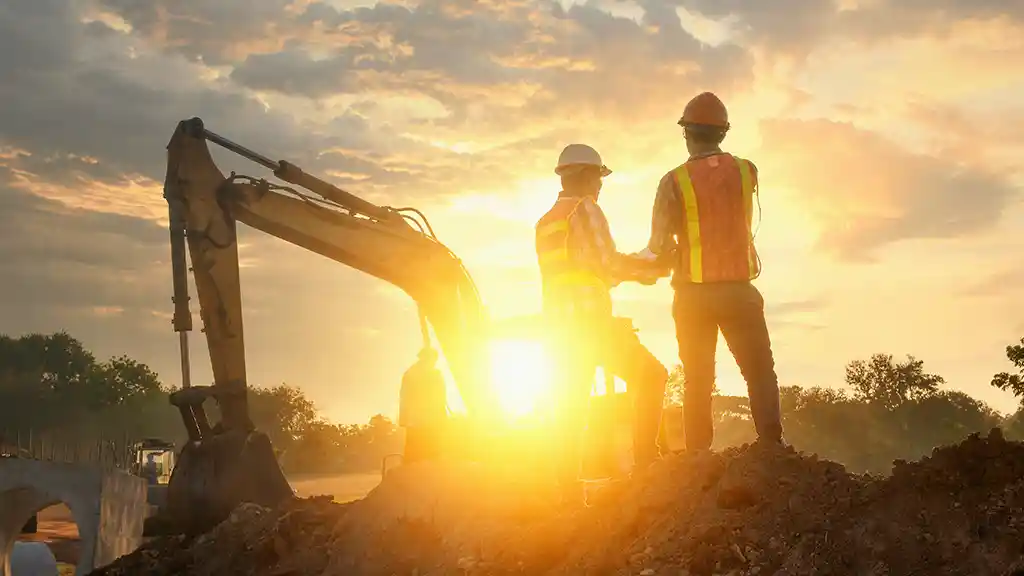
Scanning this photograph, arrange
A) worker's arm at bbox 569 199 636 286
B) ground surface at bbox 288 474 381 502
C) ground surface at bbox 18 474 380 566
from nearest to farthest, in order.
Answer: worker's arm at bbox 569 199 636 286
ground surface at bbox 18 474 380 566
ground surface at bbox 288 474 381 502

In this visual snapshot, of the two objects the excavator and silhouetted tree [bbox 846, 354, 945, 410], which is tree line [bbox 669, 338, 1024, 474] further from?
the excavator

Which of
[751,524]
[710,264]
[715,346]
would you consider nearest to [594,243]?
[710,264]

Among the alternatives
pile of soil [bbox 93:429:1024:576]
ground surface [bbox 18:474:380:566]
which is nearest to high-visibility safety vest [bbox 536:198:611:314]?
pile of soil [bbox 93:429:1024:576]

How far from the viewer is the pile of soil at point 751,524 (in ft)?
15.1

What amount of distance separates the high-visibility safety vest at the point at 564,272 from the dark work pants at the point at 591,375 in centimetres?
14

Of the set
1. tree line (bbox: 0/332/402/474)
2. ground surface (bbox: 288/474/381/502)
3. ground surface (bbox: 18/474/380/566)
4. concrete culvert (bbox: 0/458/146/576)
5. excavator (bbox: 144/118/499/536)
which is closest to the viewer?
excavator (bbox: 144/118/499/536)

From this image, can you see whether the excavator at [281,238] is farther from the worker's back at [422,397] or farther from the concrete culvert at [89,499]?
the concrete culvert at [89,499]

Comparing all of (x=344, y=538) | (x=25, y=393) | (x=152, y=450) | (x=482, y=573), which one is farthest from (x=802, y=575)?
(x=25, y=393)

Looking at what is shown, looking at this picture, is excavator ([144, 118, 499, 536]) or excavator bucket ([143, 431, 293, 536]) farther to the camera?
excavator ([144, 118, 499, 536])

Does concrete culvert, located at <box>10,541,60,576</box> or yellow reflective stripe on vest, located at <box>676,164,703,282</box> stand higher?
yellow reflective stripe on vest, located at <box>676,164,703,282</box>

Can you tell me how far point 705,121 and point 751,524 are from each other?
2825mm

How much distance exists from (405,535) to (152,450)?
92.7ft

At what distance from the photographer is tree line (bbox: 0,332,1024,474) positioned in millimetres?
66438

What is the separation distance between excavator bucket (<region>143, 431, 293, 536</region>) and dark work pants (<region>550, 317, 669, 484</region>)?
7798 millimetres
